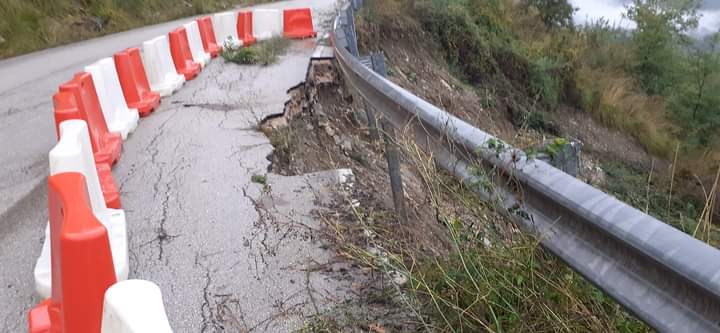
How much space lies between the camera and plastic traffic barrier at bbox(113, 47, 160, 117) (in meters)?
7.09

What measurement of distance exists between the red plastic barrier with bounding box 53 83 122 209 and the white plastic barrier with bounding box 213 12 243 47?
7.10m

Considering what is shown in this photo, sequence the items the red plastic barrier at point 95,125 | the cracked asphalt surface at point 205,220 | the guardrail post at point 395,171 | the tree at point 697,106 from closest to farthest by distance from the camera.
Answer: the cracked asphalt surface at point 205,220 < the guardrail post at point 395,171 < the red plastic barrier at point 95,125 < the tree at point 697,106

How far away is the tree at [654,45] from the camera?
2261 cm

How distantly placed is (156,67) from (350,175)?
4.41 metres

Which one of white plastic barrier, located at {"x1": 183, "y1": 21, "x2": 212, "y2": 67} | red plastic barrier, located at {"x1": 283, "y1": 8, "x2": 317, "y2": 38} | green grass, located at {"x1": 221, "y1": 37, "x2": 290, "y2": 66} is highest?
white plastic barrier, located at {"x1": 183, "y1": 21, "x2": 212, "y2": 67}

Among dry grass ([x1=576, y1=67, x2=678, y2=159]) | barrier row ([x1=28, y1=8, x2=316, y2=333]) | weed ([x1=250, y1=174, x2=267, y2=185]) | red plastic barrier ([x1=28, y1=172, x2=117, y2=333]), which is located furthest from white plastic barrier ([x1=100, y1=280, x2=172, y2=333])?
dry grass ([x1=576, y1=67, x2=678, y2=159])

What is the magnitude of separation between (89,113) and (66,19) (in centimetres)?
1220

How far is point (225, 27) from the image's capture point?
42.8 feet

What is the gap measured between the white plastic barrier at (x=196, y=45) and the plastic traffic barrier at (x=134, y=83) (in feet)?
7.84

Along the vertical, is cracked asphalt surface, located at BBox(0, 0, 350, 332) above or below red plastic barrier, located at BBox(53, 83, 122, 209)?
below

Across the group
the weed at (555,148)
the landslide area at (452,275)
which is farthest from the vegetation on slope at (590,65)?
the weed at (555,148)

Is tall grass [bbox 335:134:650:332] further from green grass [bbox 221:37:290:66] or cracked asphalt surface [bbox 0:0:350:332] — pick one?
green grass [bbox 221:37:290:66]

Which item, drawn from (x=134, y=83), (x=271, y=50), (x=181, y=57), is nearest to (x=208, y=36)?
(x=271, y=50)

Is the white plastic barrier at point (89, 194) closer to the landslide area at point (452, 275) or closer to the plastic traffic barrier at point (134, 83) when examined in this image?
the landslide area at point (452, 275)
